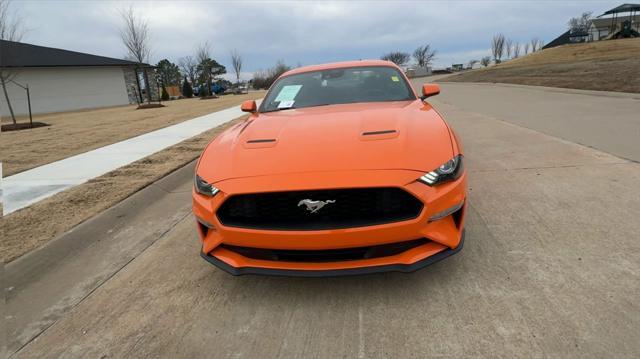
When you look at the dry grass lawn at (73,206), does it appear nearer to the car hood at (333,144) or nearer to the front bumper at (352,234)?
the car hood at (333,144)

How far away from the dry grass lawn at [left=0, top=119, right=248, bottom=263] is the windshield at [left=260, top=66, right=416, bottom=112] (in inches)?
89.2

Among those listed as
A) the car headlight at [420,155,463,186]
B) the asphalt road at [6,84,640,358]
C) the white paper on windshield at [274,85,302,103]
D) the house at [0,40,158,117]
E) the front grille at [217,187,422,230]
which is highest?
the house at [0,40,158,117]

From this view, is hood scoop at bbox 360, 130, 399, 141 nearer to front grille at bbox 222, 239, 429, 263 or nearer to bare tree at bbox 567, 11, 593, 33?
front grille at bbox 222, 239, 429, 263

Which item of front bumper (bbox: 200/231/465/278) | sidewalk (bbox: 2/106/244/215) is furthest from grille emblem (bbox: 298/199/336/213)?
sidewalk (bbox: 2/106/244/215)

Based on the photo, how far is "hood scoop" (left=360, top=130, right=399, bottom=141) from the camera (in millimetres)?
2600

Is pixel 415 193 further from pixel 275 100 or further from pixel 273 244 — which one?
pixel 275 100

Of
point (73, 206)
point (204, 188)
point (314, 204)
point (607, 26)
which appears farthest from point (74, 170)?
point (607, 26)

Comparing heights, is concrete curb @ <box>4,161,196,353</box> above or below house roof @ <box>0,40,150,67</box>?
below

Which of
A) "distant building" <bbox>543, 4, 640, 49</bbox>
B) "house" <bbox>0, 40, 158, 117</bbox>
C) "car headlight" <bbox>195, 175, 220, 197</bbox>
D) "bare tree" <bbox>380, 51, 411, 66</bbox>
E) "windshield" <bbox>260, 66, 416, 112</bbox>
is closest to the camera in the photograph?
"car headlight" <bbox>195, 175, 220, 197</bbox>

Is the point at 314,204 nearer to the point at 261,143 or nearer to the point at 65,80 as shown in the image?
the point at 261,143

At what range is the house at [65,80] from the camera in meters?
25.7

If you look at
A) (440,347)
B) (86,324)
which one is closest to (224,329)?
(86,324)

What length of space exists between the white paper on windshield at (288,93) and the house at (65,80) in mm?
25370

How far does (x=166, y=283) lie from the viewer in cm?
283
